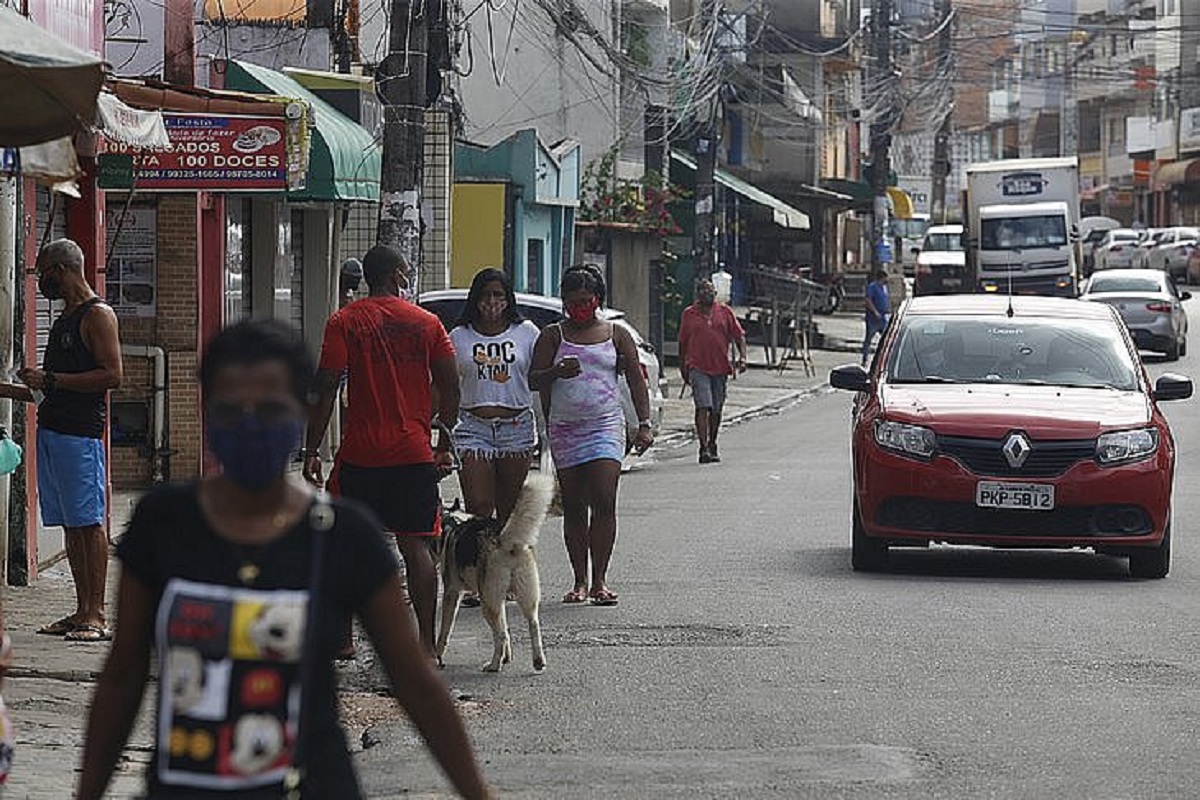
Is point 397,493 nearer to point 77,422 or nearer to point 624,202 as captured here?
point 77,422

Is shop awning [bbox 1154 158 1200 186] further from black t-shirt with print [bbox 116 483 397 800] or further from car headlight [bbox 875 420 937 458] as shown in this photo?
black t-shirt with print [bbox 116 483 397 800]

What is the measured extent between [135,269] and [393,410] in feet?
30.8

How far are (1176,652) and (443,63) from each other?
960 centimetres

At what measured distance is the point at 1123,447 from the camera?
12742 mm

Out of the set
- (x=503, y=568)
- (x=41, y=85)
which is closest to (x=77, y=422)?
(x=503, y=568)

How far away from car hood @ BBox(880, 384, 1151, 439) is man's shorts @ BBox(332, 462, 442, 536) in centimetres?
401

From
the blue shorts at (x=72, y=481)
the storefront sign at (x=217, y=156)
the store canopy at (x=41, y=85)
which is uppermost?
the storefront sign at (x=217, y=156)

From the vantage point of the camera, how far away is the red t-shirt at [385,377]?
9672 mm

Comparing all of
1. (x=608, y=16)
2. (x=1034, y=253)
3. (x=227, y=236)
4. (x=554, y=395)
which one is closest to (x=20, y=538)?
(x=554, y=395)

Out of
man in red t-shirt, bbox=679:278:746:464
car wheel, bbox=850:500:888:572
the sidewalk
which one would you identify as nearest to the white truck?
man in red t-shirt, bbox=679:278:746:464

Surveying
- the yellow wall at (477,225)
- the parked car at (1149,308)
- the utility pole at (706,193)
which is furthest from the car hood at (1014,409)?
the parked car at (1149,308)

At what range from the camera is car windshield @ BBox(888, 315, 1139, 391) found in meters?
13.7

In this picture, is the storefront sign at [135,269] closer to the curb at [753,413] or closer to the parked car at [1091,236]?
the curb at [753,413]

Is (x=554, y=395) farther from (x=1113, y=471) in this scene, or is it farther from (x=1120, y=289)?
(x=1120, y=289)
